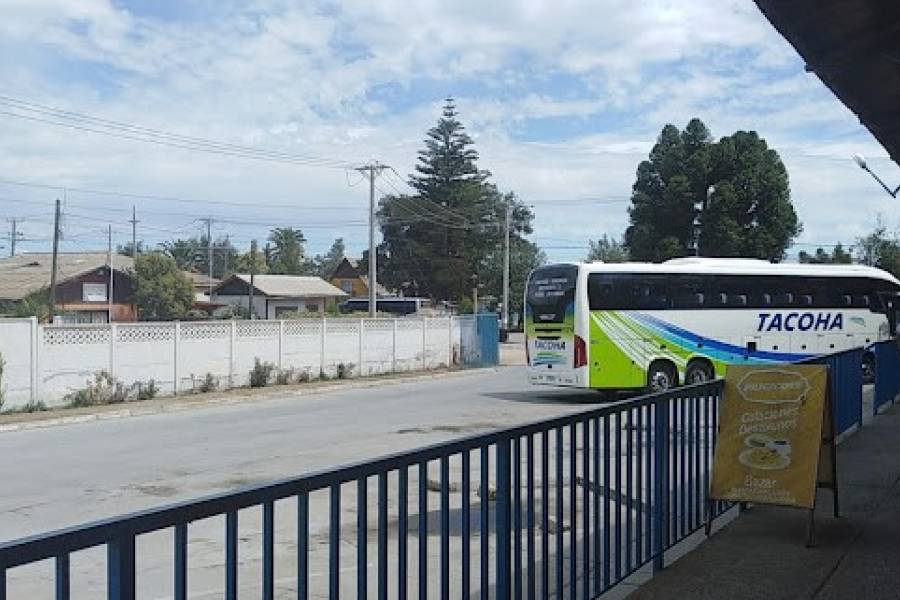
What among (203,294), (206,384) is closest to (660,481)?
(206,384)

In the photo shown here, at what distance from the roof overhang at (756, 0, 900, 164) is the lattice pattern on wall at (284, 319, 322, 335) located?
70.5 ft

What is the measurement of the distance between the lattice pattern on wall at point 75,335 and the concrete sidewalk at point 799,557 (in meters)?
17.4

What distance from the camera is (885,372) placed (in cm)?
1611

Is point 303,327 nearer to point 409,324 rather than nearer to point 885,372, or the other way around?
point 409,324

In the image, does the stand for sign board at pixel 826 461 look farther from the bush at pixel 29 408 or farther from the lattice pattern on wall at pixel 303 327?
the lattice pattern on wall at pixel 303 327

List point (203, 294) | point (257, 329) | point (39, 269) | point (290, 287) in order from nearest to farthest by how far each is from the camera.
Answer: point (257, 329) < point (39, 269) < point (290, 287) < point (203, 294)

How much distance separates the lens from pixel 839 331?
2536cm

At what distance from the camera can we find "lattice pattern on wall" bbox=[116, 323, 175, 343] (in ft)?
76.0

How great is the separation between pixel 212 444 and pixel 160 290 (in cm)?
5612

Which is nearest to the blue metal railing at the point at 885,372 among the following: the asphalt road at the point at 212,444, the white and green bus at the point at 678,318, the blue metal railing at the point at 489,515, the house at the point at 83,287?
the asphalt road at the point at 212,444

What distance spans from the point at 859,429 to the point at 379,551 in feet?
36.1

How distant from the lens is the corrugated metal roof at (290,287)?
272 feet

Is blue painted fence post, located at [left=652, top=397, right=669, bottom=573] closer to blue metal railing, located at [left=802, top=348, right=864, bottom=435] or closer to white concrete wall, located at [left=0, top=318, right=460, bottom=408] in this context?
blue metal railing, located at [left=802, top=348, right=864, bottom=435]

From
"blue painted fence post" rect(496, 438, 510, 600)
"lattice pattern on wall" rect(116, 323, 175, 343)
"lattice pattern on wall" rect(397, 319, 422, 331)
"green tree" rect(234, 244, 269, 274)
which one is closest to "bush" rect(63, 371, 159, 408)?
"lattice pattern on wall" rect(116, 323, 175, 343)
